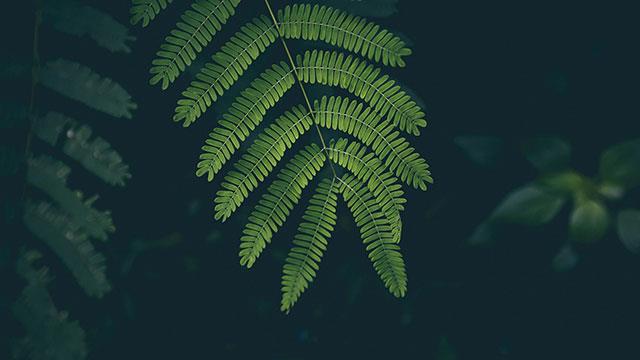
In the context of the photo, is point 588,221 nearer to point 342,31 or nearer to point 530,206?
A: point 530,206

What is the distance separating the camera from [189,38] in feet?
3.89

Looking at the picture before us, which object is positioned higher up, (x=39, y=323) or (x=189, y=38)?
(x=189, y=38)

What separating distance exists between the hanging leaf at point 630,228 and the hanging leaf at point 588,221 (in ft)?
0.21

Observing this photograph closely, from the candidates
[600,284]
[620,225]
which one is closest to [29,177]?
[620,225]

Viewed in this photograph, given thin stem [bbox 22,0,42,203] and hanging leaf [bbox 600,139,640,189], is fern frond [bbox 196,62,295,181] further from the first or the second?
hanging leaf [bbox 600,139,640,189]

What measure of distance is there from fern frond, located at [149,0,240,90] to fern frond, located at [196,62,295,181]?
132 millimetres

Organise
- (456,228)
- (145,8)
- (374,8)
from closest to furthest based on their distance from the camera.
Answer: (145,8)
(374,8)
(456,228)

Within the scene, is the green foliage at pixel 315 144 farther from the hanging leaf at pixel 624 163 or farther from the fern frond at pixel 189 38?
the hanging leaf at pixel 624 163

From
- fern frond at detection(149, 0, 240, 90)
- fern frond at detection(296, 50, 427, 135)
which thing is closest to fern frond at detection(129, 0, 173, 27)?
fern frond at detection(149, 0, 240, 90)

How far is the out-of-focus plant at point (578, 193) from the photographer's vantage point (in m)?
1.88

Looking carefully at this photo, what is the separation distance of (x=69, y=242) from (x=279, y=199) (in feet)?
1.53

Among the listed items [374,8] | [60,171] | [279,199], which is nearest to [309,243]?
[279,199]

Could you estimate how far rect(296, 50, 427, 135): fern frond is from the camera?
1211 millimetres

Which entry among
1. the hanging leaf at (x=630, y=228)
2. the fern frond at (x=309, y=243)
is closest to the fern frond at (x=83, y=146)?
the fern frond at (x=309, y=243)
